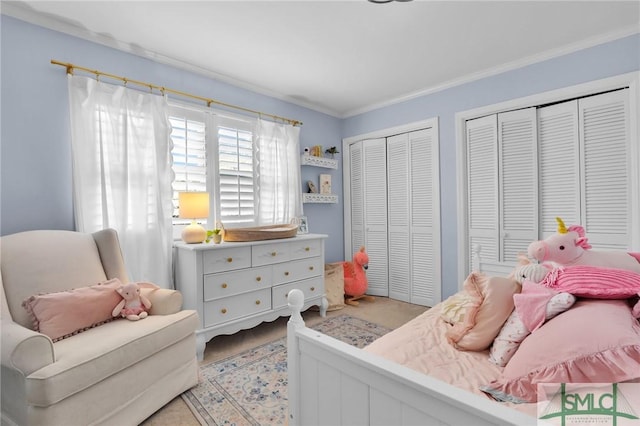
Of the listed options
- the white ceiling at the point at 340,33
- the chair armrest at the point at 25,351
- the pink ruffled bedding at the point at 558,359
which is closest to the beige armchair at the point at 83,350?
the chair armrest at the point at 25,351

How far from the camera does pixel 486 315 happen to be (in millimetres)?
1411

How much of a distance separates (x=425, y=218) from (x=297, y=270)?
5.34ft

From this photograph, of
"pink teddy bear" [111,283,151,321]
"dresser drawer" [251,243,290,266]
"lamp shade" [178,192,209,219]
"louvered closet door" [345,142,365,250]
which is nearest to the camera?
"pink teddy bear" [111,283,151,321]

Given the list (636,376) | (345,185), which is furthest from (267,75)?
(636,376)

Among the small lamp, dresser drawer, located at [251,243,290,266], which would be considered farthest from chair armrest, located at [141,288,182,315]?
dresser drawer, located at [251,243,290,266]

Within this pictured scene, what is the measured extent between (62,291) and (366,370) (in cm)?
190

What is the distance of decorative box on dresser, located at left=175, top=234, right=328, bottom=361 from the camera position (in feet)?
7.90

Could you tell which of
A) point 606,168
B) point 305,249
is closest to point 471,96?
point 606,168

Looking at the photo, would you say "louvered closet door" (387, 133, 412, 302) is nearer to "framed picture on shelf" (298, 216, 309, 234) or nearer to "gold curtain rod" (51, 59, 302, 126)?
"framed picture on shelf" (298, 216, 309, 234)

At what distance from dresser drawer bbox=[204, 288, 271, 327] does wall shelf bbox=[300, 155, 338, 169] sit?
1.66m

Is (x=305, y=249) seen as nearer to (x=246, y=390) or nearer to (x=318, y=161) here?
(x=318, y=161)

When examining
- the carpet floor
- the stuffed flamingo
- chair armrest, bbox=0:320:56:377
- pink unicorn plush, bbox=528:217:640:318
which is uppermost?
pink unicorn plush, bbox=528:217:640:318

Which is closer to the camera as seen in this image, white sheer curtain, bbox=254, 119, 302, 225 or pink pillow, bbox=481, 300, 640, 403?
pink pillow, bbox=481, 300, 640, 403

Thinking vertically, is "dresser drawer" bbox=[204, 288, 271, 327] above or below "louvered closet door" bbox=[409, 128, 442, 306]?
below
